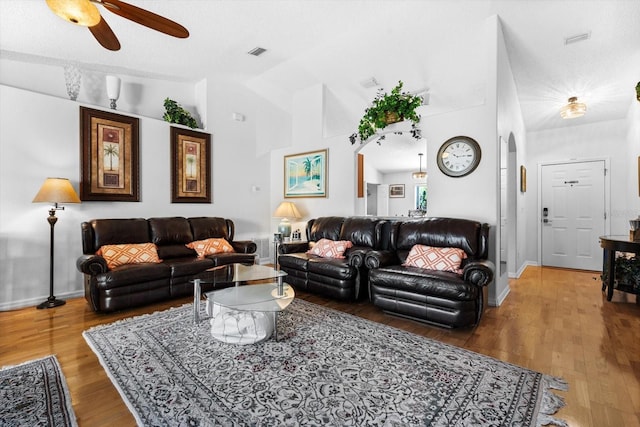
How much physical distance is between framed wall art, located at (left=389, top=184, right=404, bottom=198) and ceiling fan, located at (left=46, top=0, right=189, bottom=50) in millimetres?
7774

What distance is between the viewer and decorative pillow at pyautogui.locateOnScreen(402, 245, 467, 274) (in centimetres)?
306

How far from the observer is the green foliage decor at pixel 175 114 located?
4.72 metres

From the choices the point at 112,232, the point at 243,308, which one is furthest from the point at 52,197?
the point at 243,308

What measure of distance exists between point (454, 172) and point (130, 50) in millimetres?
4304

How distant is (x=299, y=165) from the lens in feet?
18.4

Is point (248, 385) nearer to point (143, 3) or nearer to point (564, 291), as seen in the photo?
point (143, 3)

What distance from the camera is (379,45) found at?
4145 mm

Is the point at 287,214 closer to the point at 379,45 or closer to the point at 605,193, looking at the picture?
the point at 379,45

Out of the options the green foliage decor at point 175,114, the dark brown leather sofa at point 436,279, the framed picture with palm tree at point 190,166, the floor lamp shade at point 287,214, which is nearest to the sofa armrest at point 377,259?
the dark brown leather sofa at point 436,279

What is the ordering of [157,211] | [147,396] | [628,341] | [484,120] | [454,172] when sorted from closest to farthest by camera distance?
[147,396]
[628,341]
[484,120]
[454,172]
[157,211]

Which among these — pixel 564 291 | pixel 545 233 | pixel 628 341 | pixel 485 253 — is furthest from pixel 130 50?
pixel 545 233

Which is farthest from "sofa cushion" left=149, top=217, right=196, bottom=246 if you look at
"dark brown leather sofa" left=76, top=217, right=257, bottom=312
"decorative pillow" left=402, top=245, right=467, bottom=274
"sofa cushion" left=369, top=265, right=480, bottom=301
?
"decorative pillow" left=402, top=245, right=467, bottom=274

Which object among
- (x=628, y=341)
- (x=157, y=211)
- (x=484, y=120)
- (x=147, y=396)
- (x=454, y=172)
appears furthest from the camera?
(x=157, y=211)

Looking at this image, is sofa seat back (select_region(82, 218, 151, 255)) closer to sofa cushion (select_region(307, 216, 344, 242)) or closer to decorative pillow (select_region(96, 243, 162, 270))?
decorative pillow (select_region(96, 243, 162, 270))
